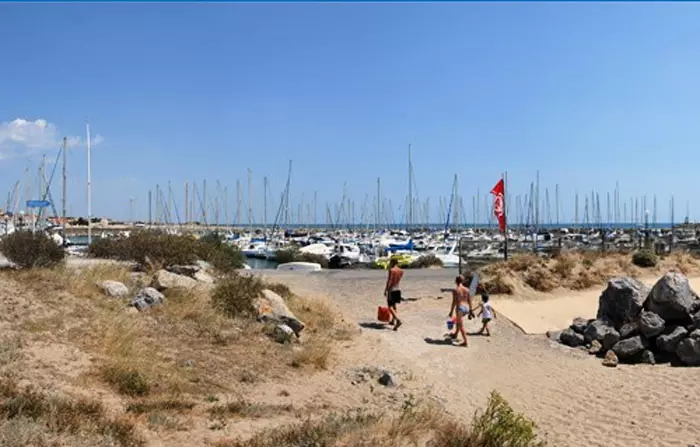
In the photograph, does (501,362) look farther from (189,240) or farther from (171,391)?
(189,240)

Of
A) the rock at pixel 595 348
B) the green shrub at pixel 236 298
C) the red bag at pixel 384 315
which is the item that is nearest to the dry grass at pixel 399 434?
the green shrub at pixel 236 298

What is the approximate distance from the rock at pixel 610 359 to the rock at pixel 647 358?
2.48 ft

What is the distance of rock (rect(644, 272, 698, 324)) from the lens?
1759cm

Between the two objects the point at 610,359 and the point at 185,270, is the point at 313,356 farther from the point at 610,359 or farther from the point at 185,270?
the point at 185,270

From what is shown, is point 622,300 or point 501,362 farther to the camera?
point 622,300

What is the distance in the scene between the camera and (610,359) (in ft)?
53.4

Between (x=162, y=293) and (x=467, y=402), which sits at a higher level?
(x=162, y=293)

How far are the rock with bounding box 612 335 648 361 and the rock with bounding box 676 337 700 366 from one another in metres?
0.98

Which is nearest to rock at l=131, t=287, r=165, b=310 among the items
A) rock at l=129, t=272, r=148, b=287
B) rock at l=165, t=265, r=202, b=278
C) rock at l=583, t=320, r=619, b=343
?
rock at l=129, t=272, r=148, b=287

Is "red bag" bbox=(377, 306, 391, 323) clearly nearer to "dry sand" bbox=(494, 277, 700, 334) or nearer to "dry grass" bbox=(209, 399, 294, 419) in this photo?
"dry sand" bbox=(494, 277, 700, 334)

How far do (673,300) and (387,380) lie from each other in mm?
9935

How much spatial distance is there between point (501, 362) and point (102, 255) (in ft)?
66.2

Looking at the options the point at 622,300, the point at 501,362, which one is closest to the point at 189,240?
the point at 501,362

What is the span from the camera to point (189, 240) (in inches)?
1031
